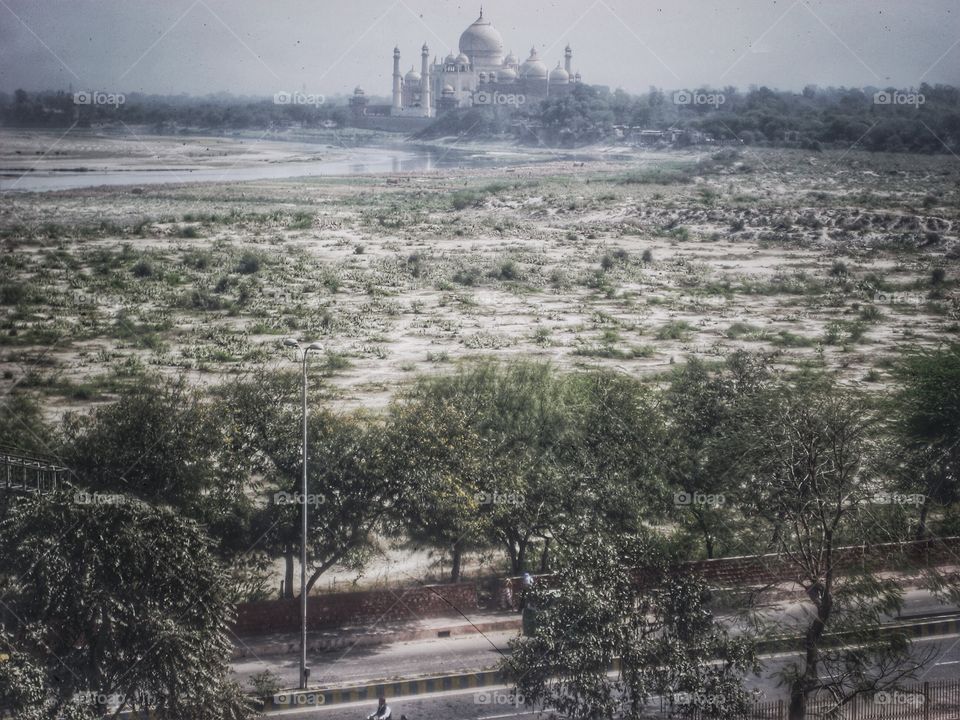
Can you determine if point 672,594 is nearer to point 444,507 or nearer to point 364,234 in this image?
point 444,507

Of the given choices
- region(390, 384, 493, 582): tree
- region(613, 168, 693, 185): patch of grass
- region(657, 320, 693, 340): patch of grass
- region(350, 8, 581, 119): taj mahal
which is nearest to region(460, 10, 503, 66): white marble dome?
region(350, 8, 581, 119): taj mahal

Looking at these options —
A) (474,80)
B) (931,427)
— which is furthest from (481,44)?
(931,427)

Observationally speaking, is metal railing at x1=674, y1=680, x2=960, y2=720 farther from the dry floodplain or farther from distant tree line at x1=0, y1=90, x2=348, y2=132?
distant tree line at x1=0, y1=90, x2=348, y2=132

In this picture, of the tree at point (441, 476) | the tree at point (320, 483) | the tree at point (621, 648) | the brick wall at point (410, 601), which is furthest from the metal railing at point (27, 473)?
the tree at point (621, 648)

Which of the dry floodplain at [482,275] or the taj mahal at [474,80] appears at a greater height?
the taj mahal at [474,80]

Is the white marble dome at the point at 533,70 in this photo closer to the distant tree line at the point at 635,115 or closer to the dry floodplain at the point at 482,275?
the distant tree line at the point at 635,115

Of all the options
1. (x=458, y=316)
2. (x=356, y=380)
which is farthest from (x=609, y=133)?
(x=356, y=380)
